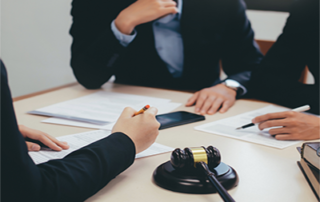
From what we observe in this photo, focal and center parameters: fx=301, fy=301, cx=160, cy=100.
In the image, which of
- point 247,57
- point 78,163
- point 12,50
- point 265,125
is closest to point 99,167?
point 78,163

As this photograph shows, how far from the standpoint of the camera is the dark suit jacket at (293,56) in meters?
1.34

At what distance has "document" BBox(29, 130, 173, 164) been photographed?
0.72 meters

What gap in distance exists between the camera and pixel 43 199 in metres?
0.48

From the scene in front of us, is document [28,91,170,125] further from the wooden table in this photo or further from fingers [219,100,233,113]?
fingers [219,100,233,113]

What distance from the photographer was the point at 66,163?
1.80ft

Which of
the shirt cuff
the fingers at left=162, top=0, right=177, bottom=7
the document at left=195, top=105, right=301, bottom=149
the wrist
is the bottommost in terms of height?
the document at left=195, top=105, right=301, bottom=149

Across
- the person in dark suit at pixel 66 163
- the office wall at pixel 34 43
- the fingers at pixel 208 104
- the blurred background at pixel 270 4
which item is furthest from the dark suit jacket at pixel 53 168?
the blurred background at pixel 270 4

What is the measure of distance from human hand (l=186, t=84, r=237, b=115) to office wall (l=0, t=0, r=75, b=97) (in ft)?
3.90

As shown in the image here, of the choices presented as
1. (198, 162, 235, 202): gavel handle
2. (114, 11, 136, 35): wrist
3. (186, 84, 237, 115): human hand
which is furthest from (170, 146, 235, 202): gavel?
(114, 11, 136, 35): wrist

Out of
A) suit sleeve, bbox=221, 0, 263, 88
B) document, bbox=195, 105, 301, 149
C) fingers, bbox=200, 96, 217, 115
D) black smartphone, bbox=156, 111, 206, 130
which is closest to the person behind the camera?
document, bbox=195, 105, 301, 149

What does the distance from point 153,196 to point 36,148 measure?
13.9 inches

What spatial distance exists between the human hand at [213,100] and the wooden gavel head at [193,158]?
536 millimetres

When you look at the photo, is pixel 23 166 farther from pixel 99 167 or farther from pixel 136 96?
pixel 136 96

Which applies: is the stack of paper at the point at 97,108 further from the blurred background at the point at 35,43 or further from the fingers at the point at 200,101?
the blurred background at the point at 35,43
